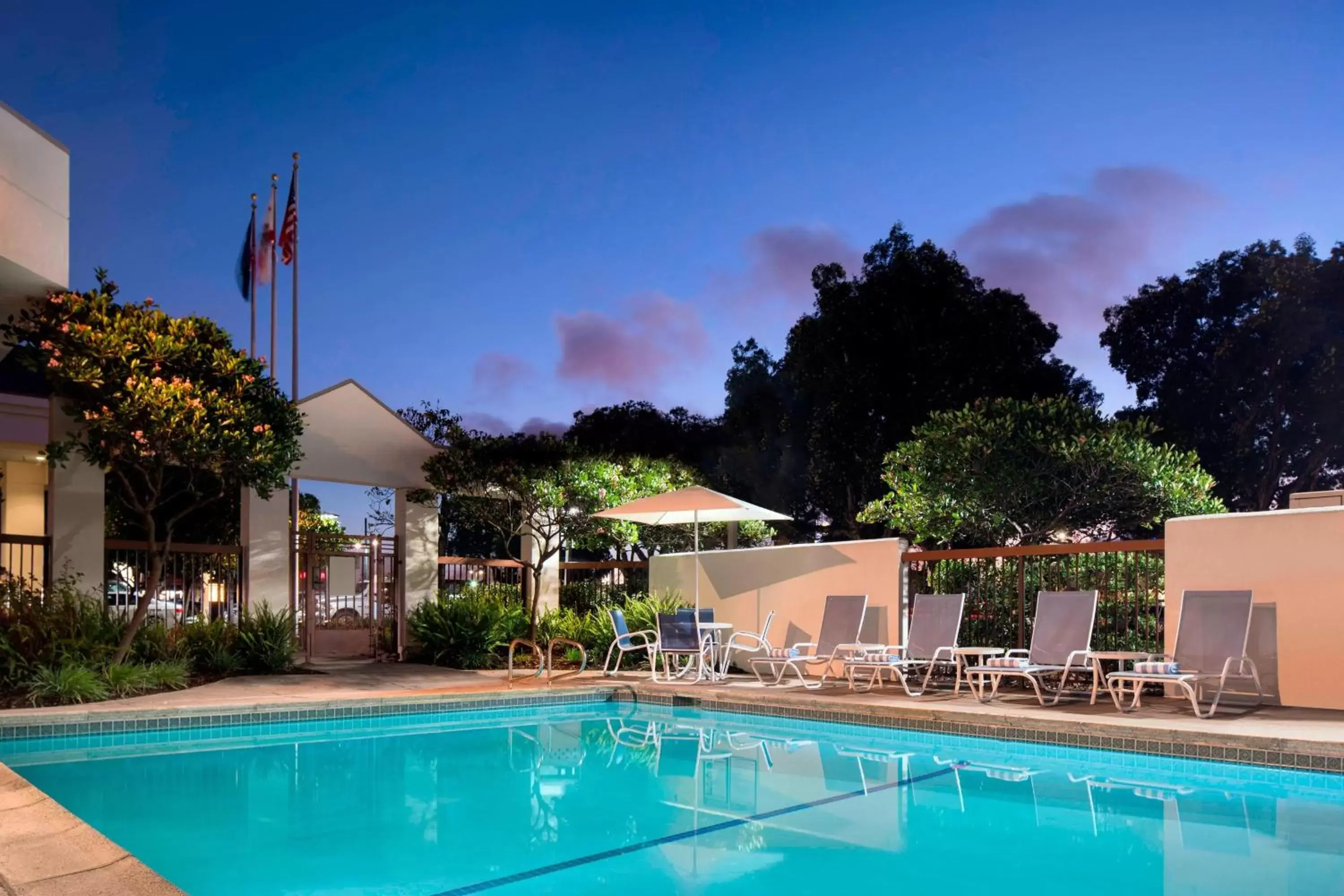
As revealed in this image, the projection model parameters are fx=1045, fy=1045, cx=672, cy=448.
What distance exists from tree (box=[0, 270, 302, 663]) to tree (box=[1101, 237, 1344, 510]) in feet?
69.8

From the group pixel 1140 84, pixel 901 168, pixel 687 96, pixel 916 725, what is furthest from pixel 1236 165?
pixel 916 725

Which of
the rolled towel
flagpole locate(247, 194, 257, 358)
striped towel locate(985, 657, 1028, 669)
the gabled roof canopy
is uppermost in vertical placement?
flagpole locate(247, 194, 257, 358)

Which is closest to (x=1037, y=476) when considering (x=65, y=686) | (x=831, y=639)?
(x=831, y=639)

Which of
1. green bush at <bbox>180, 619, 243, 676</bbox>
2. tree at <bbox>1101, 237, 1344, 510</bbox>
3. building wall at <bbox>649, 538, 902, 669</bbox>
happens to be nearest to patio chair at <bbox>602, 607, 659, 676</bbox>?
building wall at <bbox>649, 538, 902, 669</bbox>

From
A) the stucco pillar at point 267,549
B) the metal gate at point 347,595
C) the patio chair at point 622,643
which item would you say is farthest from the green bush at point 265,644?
the patio chair at point 622,643

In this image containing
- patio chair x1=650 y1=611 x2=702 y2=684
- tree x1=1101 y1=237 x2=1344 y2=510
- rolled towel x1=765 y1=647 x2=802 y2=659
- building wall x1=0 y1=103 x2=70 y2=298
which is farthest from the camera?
tree x1=1101 y1=237 x2=1344 y2=510

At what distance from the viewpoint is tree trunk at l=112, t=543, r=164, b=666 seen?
10.0 metres

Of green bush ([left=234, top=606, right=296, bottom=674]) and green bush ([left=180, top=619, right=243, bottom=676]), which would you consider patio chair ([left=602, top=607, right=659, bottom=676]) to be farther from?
green bush ([left=180, top=619, right=243, bottom=676])

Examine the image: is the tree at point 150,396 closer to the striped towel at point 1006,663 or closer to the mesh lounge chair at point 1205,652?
the striped towel at point 1006,663

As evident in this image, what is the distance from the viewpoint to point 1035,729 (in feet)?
25.3

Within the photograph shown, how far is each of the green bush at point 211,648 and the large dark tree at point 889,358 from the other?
14.7 meters

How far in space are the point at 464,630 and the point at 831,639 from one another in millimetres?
4806

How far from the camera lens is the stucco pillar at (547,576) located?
597 inches

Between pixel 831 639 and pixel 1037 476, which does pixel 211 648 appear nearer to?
pixel 831 639
